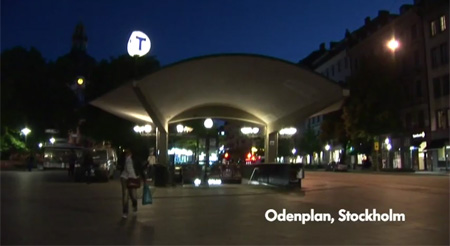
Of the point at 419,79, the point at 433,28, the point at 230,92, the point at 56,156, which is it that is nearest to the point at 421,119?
the point at 419,79

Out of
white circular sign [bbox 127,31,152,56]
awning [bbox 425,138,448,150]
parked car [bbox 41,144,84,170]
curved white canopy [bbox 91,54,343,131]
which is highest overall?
white circular sign [bbox 127,31,152,56]

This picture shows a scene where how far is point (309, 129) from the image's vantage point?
90.1 m

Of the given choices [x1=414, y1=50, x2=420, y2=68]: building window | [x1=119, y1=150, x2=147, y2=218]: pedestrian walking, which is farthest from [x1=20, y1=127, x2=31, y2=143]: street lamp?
[x1=119, y1=150, x2=147, y2=218]: pedestrian walking

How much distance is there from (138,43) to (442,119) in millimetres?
40814

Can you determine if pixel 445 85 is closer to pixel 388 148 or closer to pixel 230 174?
pixel 388 148

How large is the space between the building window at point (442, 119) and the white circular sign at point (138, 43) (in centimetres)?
3971

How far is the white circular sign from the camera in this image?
21062mm

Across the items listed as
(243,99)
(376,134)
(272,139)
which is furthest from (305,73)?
(376,134)

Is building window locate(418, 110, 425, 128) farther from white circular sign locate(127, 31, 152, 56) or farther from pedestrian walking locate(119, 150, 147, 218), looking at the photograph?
pedestrian walking locate(119, 150, 147, 218)

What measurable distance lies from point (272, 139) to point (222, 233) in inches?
994

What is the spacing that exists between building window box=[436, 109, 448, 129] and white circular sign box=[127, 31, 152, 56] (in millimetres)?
39706

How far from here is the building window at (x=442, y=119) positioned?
171 ft

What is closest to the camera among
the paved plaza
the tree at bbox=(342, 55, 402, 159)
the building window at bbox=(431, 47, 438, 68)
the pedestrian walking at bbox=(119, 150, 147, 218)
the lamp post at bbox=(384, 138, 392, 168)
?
the paved plaza

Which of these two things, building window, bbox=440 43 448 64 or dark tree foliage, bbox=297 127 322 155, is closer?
building window, bbox=440 43 448 64
